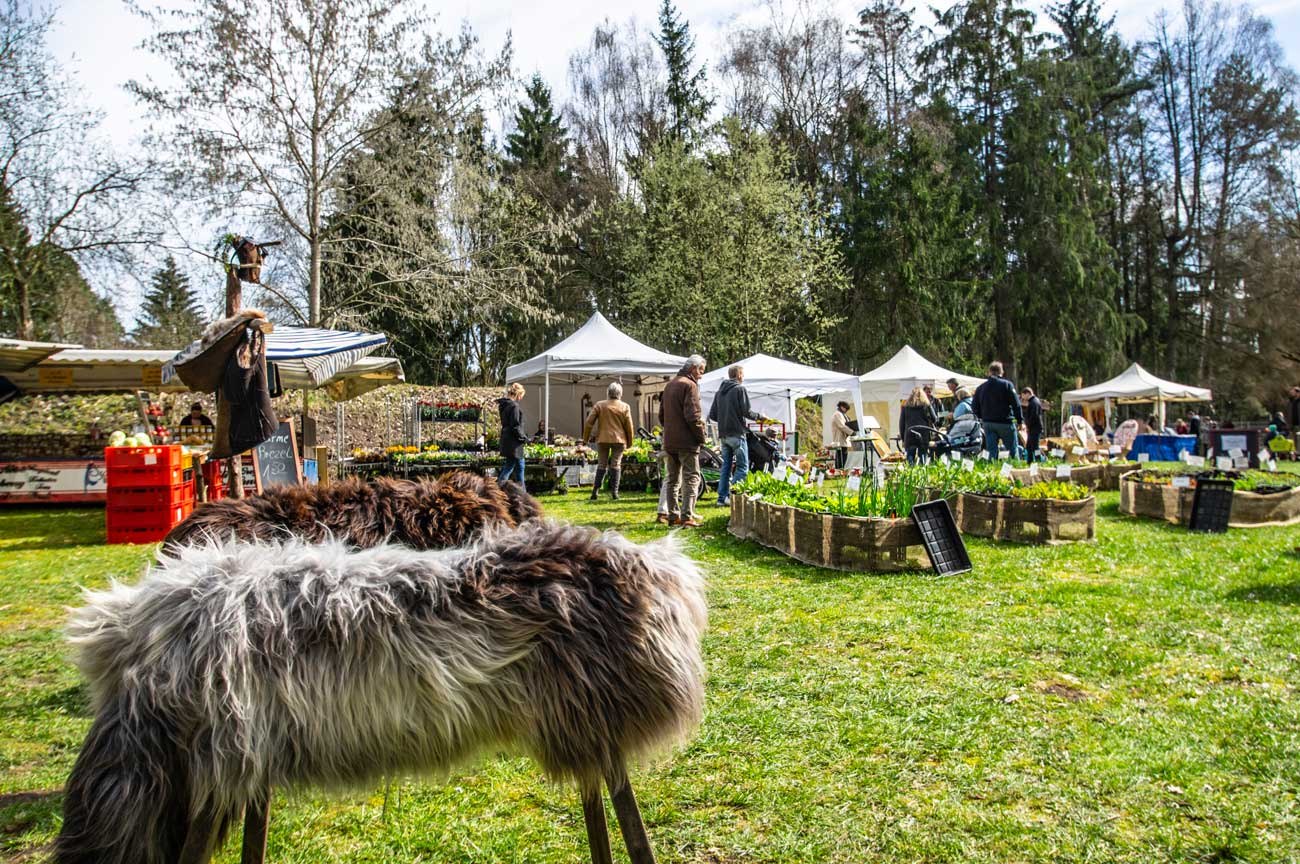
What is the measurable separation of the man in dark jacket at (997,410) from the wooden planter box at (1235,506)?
2.02 metres

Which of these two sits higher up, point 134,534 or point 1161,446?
point 1161,446

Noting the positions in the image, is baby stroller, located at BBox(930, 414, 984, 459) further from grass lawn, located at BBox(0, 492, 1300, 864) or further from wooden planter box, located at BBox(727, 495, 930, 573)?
grass lawn, located at BBox(0, 492, 1300, 864)

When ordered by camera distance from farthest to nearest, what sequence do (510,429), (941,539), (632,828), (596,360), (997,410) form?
(596,360) < (997,410) < (510,429) < (941,539) < (632,828)

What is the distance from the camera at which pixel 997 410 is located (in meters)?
11.6

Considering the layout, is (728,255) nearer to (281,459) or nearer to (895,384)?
(895,384)

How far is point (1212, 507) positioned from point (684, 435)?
5.77 m

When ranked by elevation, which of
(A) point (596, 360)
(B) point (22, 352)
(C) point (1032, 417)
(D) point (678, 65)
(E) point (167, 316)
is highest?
(D) point (678, 65)

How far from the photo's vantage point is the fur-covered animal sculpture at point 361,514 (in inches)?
120

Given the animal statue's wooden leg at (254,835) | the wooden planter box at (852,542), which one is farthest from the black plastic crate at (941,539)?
the animal statue's wooden leg at (254,835)

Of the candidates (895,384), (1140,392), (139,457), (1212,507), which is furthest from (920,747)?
(1140,392)

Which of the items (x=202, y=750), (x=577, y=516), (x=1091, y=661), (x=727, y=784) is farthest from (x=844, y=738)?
(x=577, y=516)

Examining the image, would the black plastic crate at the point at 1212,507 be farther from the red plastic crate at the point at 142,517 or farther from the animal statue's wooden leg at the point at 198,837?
the red plastic crate at the point at 142,517

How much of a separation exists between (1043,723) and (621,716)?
243 centimetres

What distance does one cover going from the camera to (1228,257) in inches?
1286
